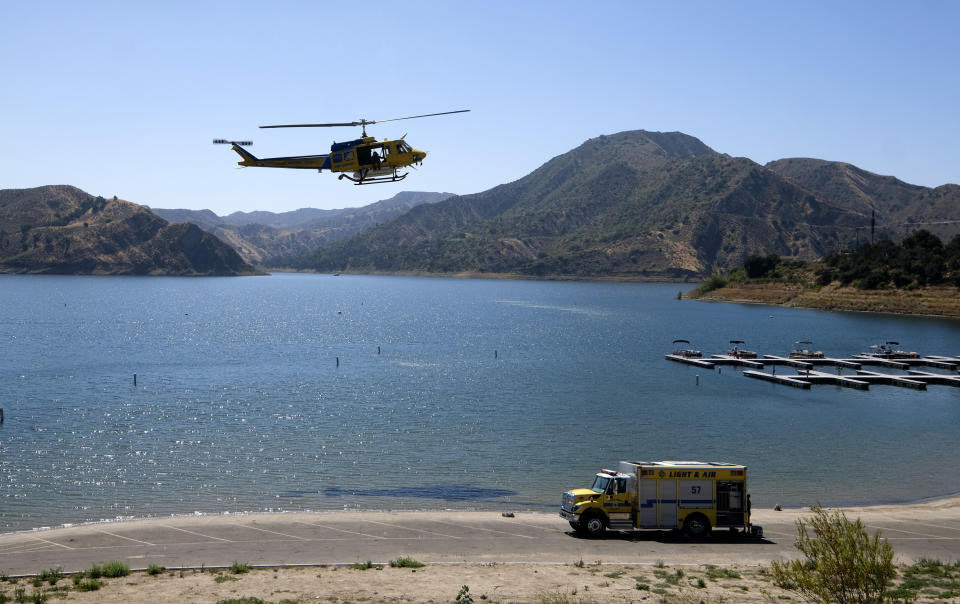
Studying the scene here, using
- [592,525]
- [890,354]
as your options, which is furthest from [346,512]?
[890,354]

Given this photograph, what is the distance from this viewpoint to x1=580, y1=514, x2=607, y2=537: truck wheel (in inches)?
1054

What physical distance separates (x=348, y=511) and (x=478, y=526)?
6525mm

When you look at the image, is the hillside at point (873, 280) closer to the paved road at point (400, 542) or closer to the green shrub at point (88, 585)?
the paved road at point (400, 542)

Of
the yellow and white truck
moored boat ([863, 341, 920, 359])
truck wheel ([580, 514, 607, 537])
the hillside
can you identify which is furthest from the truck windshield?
the hillside

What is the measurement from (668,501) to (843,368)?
68126 mm

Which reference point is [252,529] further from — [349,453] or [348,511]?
[349,453]

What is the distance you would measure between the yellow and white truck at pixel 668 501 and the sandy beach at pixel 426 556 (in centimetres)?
62

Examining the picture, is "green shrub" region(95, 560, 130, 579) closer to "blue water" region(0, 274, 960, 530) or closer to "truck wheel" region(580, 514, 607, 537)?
"blue water" region(0, 274, 960, 530)

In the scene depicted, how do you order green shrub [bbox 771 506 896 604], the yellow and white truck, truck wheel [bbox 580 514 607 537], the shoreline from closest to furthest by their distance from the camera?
green shrub [bbox 771 506 896 604] → the yellow and white truck → truck wheel [bbox 580 514 607 537] → the shoreline

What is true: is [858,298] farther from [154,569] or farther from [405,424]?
[154,569]

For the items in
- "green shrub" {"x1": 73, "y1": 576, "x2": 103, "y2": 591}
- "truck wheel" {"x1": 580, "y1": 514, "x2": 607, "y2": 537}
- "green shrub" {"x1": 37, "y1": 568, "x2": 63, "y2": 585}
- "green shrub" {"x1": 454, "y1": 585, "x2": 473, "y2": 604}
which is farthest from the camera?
"truck wheel" {"x1": 580, "y1": 514, "x2": 607, "y2": 537}

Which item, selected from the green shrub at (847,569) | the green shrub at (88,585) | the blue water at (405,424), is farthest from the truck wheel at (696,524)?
the green shrub at (88,585)

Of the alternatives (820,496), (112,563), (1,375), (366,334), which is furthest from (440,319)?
(112,563)

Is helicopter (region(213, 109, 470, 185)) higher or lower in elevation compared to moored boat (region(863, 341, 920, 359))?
higher
